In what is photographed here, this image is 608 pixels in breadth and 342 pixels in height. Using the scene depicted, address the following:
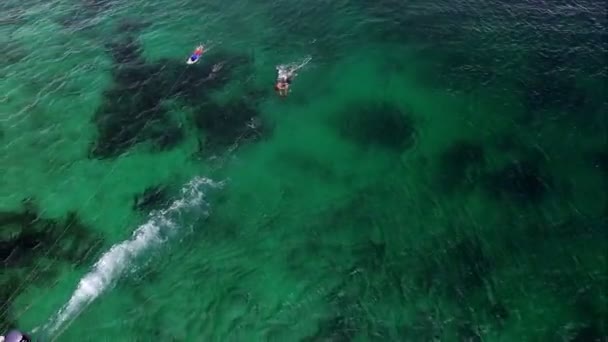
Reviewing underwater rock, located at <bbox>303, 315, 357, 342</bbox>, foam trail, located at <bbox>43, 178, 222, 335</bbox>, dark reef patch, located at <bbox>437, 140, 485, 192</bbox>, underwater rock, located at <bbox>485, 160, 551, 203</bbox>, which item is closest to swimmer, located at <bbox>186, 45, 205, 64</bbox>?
foam trail, located at <bbox>43, 178, 222, 335</bbox>

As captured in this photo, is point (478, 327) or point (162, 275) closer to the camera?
point (478, 327)

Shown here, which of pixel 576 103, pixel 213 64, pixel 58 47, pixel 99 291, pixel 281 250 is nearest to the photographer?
pixel 99 291

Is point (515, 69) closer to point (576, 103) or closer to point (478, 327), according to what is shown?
point (576, 103)

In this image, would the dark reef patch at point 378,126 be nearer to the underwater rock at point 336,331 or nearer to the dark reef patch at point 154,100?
the dark reef patch at point 154,100

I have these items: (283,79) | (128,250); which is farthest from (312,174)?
(128,250)

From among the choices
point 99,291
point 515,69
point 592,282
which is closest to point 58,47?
point 99,291

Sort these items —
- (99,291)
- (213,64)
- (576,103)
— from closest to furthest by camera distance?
(99,291) → (576,103) → (213,64)
